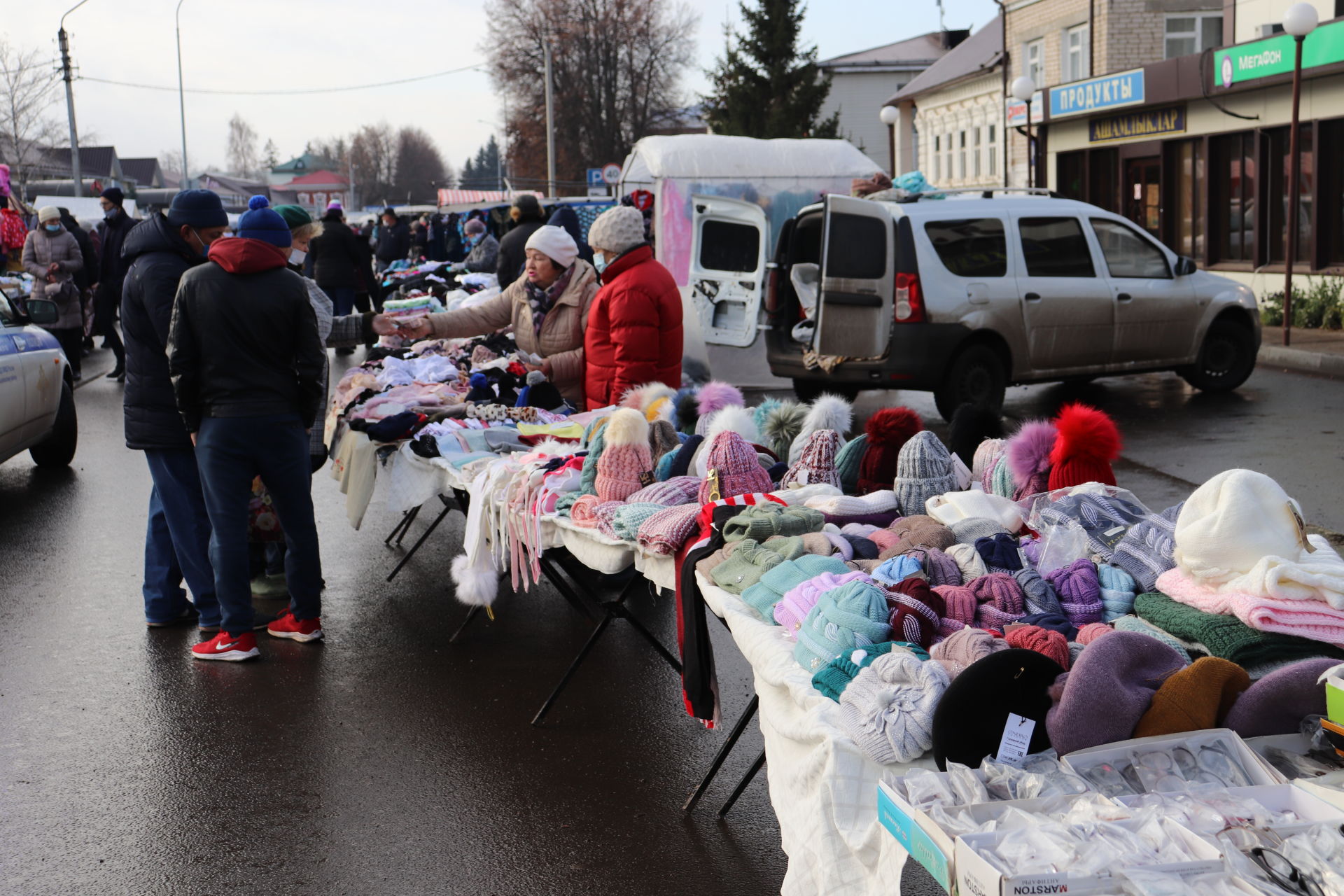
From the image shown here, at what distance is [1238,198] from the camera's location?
22.0m

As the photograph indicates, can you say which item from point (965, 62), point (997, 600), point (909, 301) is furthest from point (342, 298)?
point (965, 62)

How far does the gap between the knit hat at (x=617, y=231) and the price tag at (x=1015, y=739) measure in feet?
14.7

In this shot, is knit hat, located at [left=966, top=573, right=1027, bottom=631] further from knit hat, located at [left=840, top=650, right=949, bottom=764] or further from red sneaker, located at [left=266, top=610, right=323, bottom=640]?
red sneaker, located at [left=266, top=610, right=323, bottom=640]

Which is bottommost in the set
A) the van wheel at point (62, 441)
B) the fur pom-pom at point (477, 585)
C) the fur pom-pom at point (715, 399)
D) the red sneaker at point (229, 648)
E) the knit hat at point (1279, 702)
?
the red sneaker at point (229, 648)

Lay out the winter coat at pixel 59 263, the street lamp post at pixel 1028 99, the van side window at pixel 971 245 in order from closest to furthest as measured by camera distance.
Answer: the van side window at pixel 971 245
the winter coat at pixel 59 263
the street lamp post at pixel 1028 99

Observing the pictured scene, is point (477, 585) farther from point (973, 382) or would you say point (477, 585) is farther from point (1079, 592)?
point (973, 382)

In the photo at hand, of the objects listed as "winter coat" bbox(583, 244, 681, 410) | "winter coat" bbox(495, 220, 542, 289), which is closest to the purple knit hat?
"winter coat" bbox(583, 244, 681, 410)

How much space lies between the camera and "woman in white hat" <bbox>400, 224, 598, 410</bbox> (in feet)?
23.8

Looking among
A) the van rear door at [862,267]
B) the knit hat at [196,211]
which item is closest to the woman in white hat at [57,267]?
the van rear door at [862,267]

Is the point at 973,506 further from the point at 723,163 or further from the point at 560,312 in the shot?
the point at 723,163

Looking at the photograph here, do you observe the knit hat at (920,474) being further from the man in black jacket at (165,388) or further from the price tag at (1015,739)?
the man in black jacket at (165,388)

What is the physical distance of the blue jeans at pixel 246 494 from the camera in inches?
222

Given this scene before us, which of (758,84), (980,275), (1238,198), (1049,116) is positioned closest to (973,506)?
(980,275)

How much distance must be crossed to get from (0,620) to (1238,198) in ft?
69.3
